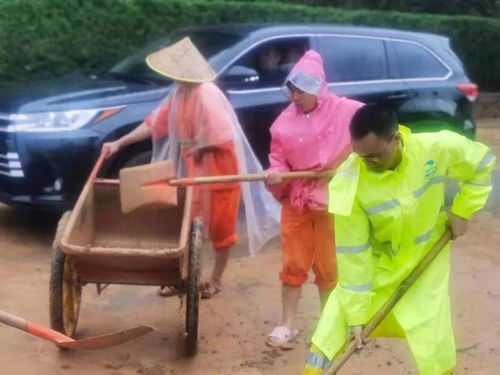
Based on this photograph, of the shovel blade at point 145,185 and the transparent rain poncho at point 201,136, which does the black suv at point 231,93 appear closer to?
the transparent rain poncho at point 201,136

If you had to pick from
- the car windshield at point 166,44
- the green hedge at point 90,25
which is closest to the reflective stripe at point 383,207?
the car windshield at point 166,44

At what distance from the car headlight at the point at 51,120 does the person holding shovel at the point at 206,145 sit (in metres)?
1.01

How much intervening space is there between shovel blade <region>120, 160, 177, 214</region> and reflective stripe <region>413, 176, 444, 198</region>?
200 cm

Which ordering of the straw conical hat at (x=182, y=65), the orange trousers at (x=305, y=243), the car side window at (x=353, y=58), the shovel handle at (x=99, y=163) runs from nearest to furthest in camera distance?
the orange trousers at (x=305, y=243)
the shovel handle at (x=99, y=163)
the straw conical hat at (x=182, y=65)
the car side window at (x=353, y=58)

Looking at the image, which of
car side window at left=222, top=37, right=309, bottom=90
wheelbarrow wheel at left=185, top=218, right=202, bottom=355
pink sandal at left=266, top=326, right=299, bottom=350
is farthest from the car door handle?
wheelbarrow wheel at left=185, top=218, right=202, bottom=355

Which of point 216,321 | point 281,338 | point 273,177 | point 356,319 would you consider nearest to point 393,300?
point 356,319

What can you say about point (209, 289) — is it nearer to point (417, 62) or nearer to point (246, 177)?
point (246, 177)

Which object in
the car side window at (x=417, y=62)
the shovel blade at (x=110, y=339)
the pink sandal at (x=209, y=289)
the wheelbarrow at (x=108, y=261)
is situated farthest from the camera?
the car side window at (x=417, y=62)

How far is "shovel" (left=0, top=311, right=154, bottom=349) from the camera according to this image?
13.5 feet

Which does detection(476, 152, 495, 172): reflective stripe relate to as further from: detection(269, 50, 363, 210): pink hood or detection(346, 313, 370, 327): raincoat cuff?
detection(269, 50, 363, 210): pink hood

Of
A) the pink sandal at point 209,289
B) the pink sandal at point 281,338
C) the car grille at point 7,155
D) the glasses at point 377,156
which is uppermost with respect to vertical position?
the glasses at point 377,156

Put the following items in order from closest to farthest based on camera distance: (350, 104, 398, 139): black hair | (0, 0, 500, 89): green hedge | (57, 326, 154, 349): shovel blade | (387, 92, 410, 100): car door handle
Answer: (350, 104, 398, 139): black hair < (57, 326, 154, 349): shovel blade < (387, 92, 410, 100): car door handle < (0, 0, 500, 89): green hedge

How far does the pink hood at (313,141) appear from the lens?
5.68 metres

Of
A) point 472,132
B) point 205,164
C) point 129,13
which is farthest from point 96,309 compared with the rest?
point 129,13
